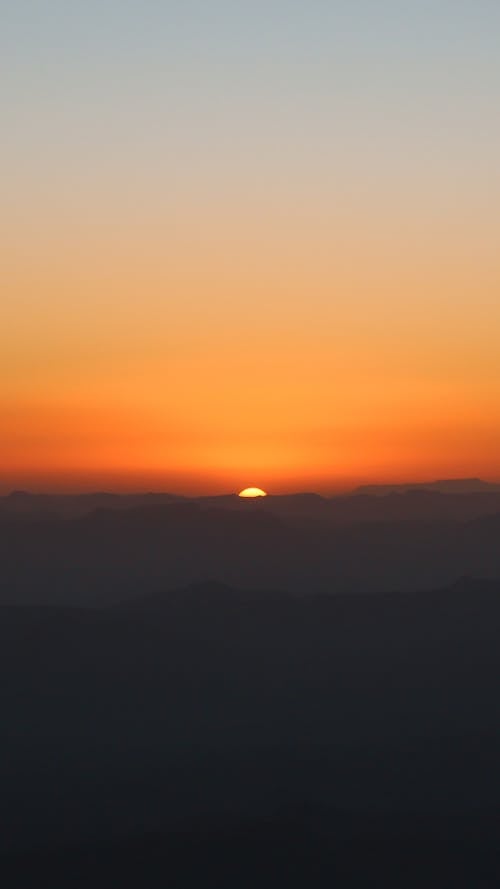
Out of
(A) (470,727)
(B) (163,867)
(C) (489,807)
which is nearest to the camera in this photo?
(B) (163,867)

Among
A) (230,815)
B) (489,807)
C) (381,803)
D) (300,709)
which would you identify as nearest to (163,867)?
(230,815)

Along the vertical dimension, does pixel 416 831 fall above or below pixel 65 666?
below

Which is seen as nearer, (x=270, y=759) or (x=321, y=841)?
(x=321, y=841)

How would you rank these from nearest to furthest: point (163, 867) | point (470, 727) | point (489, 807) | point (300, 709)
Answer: point (163, 867) → point (489, 807) → point (470, 727) → point (300, 709)

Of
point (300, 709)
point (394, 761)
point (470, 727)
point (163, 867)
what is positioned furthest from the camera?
point (300, 709)

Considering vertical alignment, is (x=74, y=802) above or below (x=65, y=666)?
below

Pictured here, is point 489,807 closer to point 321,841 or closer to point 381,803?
point 381,803

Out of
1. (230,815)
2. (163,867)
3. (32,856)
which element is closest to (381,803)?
(230,815)

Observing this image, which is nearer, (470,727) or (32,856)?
(32,856)

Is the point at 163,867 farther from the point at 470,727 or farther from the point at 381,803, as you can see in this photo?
Result: the point at 470,727

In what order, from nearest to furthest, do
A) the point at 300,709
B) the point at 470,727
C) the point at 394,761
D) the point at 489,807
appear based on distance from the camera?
the point at 489,807 < the point at 394,761 < the point at 470,727 < the point at 300,709
